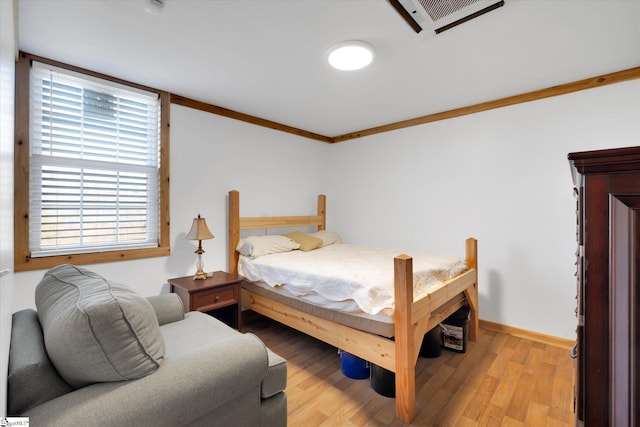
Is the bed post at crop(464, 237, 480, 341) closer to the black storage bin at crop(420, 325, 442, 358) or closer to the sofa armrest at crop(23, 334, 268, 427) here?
the black storage bin at crop(420, 325, 442, 358)

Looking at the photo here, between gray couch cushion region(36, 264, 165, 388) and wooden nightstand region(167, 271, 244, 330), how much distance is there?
1297mm

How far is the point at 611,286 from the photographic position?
710mm

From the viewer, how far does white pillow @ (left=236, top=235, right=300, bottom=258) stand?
9.59 ft

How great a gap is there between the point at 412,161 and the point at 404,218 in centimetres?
71

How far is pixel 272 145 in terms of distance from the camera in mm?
3586

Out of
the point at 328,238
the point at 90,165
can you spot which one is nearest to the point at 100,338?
the point at 90,165

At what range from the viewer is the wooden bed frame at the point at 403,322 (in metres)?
1.66

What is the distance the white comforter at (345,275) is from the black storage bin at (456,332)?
0.39 meters

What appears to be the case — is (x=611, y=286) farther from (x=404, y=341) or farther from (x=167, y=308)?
(x=167, y=308)

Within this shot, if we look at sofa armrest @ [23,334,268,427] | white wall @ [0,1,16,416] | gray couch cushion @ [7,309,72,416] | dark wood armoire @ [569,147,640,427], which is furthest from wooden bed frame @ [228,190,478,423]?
white wall @ [0,1,16,416]

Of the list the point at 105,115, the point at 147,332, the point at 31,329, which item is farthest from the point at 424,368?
the point at 105,115

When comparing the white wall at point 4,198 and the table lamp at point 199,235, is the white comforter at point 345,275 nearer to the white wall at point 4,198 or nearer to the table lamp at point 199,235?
the table lamp at point 199,235

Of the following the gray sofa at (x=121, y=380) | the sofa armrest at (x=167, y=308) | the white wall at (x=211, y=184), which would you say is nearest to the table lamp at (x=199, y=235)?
the white wall at (x=211, y=184)

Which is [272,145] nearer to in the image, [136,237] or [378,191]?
[378,191]
